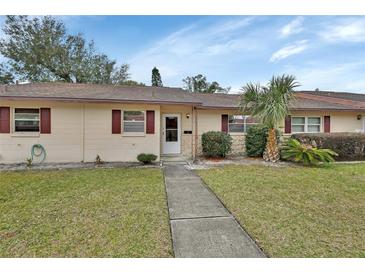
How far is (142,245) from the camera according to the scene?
2963mm

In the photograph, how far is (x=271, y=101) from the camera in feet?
30.3

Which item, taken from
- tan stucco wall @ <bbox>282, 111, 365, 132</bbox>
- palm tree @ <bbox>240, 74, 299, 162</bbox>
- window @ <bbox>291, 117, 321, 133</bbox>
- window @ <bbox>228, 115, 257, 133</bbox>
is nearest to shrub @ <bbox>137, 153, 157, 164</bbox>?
palm tree @ <bbox>240, 74, 299, 162</bbox>

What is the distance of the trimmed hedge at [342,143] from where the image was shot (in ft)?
33.1

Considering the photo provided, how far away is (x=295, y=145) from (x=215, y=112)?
4245mm

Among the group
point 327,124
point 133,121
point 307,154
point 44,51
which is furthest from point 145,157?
point 44,51

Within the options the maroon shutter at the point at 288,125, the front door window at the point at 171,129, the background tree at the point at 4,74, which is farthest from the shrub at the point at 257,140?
the background tree at the point at 4,74

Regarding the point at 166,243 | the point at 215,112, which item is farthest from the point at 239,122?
the point at 166,243

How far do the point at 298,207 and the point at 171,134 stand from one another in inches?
293

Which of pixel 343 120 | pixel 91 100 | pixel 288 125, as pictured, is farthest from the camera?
pixel 343 120

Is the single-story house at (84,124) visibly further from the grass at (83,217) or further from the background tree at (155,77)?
the background tree at (155,77)

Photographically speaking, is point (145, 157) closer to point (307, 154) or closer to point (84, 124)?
point (84, 124)

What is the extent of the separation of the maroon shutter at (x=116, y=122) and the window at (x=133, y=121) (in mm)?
238

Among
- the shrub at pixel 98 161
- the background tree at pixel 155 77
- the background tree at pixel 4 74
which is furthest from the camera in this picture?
the background tree at pixel 155 77
